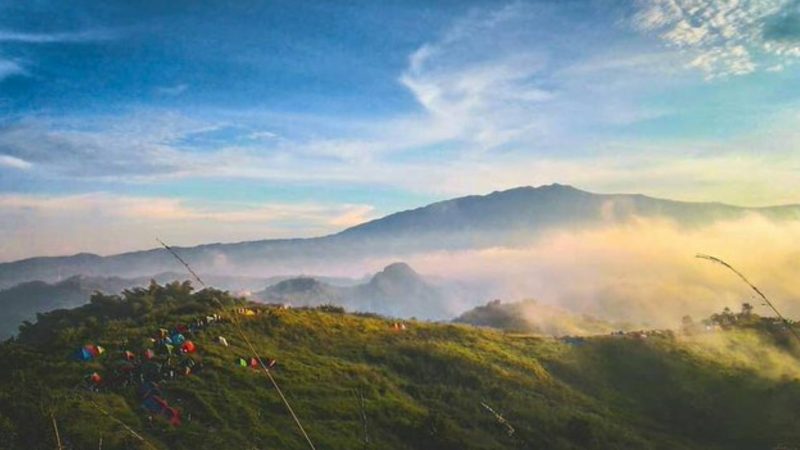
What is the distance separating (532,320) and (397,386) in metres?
99.6

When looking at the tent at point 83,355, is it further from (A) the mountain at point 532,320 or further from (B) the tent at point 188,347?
(A) the mountain at point 532,320

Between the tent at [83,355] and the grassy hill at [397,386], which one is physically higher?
the tent at [83,355]

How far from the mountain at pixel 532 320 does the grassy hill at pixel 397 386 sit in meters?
Result: 59.8

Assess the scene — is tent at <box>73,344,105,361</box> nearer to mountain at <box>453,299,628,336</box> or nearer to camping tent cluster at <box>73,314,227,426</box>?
camping tent cluster at <box>73,314,227,426</box>

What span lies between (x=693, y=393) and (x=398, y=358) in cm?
→ 2212

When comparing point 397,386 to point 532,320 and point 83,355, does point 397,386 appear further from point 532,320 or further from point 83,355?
point 532,320

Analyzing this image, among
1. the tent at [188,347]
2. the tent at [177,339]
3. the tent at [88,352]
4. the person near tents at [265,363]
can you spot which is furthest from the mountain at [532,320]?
the tent at [88,352]

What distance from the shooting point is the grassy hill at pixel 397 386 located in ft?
79.9

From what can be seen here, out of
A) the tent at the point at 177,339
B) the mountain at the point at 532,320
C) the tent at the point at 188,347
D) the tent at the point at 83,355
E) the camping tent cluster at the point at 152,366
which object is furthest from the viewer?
the mountain at the point at 532,320

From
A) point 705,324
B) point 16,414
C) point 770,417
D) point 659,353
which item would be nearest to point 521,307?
point 705,324

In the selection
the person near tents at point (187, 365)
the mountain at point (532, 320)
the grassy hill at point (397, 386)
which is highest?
the person near tents at point (187, 365)

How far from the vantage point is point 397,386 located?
116 ft

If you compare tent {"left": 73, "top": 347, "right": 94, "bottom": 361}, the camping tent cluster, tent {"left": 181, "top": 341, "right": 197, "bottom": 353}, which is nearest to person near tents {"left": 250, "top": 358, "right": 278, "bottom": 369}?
the camping tent cluster

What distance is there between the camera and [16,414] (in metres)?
21.4
